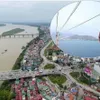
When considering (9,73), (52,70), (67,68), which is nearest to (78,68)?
(67,68)

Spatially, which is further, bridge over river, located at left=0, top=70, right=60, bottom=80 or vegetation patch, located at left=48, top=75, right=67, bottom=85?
bridge over river, located at left=0, top=70, right=60, bottom=80

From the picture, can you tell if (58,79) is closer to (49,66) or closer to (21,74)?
(21,74)

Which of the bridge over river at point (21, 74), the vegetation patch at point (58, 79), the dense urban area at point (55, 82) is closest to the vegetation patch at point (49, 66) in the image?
the dense urban area at point (55, 82)

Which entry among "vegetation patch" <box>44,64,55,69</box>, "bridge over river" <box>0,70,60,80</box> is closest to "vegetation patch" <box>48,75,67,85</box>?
"bridge over river" <box>0,70,60,80</box>

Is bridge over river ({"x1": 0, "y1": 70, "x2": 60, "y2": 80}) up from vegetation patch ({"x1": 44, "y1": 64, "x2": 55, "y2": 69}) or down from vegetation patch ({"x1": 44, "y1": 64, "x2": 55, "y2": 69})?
down

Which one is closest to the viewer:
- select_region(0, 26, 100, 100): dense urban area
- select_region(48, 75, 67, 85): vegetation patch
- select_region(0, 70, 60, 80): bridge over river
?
select_region(0, 26, 100, 100): dense urban area

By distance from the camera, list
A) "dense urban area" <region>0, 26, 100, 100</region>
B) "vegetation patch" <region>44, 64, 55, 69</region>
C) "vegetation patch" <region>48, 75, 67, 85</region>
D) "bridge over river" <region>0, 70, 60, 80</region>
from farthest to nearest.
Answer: "vegetation patch" <region>44, 64, 55, 69</region> < "bridge over river" <region>0, 70, 60, 80</region> < "vegetation patch" <region>48, 75, 67, 85</region> < "dense urban area" <region>0, 26, 100, 100</region>

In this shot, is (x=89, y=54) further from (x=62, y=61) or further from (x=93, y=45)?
(x=62, y=61)

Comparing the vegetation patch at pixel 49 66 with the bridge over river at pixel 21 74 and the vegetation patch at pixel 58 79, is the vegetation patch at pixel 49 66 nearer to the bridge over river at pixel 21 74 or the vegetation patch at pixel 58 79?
the bridge over river at pixel 21 74

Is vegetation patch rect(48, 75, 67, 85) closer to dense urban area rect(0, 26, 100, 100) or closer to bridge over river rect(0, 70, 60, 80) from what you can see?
dense urban area rect(0, 26, 100, 100)
